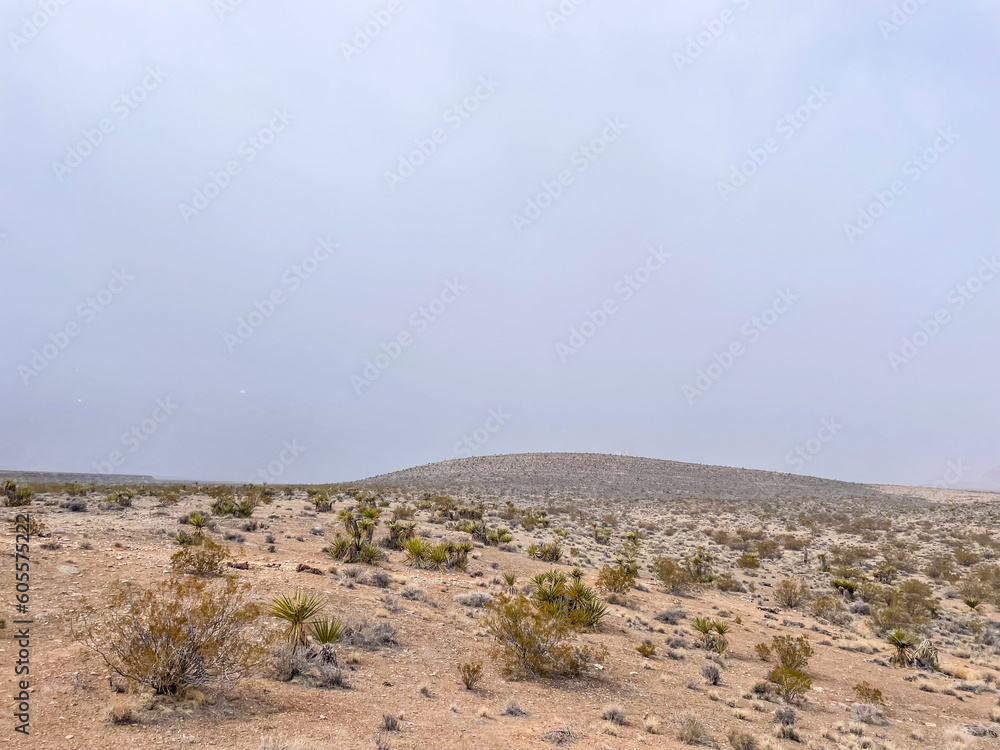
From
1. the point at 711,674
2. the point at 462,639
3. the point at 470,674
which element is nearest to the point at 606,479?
the point at 711,674

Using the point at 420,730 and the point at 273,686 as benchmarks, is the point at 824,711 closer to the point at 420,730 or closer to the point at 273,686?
the point at 420,730

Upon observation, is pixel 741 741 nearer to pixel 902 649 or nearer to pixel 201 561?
pixel 902 649

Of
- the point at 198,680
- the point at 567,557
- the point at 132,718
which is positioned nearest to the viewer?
the point at 132,718

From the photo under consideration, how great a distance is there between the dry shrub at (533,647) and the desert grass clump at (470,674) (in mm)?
718

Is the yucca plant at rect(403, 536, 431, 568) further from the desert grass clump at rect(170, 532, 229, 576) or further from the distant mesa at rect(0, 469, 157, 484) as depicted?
the distant mesa at rect(0, 469, 157, 484)

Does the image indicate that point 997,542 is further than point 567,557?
Yes

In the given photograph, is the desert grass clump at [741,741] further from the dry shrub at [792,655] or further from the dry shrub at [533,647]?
the dry shrub at [792,655]

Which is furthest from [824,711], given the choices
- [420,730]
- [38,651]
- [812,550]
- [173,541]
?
[812,550]

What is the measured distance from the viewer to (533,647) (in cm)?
1110

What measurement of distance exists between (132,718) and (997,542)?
43252 mm

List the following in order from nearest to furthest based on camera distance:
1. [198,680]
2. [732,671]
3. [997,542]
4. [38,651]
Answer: [198,680] < [38,651] < [732,671] < [997,542]

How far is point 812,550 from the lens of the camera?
31781 mm

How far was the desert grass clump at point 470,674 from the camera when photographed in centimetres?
1001

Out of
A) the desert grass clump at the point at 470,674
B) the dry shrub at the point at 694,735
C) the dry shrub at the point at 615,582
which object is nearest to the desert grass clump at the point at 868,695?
the dry shrub at the point at 694,735
